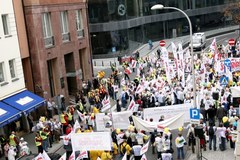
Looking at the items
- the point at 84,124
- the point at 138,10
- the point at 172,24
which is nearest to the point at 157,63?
the point at 84,124

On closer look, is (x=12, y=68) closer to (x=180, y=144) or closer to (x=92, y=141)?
(x=92, y=141)

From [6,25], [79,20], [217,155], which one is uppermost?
[6,25]

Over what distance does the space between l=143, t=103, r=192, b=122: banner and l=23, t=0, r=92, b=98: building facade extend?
10.8m

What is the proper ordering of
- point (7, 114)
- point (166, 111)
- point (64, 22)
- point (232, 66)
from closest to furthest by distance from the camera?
1. point (166, 111)
2. point (7, 114)
3. point (232, 66)
4. point (64, 22)

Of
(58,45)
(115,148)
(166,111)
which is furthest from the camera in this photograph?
(58,45)

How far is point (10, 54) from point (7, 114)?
4.59 m

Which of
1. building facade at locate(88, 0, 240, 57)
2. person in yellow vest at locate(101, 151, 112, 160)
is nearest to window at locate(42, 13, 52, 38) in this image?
person in yellow vest at locate(101, 151, 112, 160)

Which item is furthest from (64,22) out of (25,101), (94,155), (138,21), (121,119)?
(138,21)

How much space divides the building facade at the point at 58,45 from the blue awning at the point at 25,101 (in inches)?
83.4

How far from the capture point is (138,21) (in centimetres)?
6456

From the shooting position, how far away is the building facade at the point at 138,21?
5919cm

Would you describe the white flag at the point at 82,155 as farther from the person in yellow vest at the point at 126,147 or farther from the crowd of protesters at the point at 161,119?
the person in yellow vest at the point at 126,147

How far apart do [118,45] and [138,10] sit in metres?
8.51

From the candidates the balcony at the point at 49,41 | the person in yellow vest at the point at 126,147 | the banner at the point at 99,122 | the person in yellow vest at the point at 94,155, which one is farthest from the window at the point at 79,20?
the person in yellow vest at the point at 94,155
